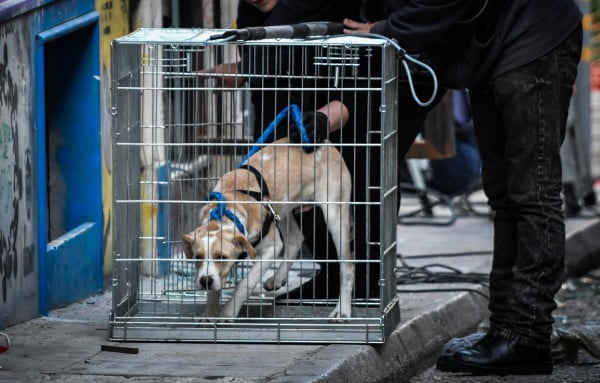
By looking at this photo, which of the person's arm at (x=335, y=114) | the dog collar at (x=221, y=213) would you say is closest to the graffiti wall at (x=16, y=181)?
the dog collar at (x=221, y=213)

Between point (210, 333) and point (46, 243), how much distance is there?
3.11 ft

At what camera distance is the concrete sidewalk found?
13.0 ft

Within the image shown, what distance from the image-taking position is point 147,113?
5.81 metres

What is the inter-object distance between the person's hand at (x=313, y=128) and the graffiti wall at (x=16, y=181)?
108cm

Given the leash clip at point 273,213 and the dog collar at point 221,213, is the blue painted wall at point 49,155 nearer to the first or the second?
the dog collar at point 221,213

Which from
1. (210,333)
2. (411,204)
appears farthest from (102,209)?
(411,204)

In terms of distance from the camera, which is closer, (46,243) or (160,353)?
(160,353)

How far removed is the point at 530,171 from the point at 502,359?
2.43ft

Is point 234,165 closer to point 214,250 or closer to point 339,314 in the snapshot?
point 214,250

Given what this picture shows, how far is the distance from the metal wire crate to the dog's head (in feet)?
0.33

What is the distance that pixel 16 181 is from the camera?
4719 millimetres

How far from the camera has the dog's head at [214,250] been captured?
4438mm

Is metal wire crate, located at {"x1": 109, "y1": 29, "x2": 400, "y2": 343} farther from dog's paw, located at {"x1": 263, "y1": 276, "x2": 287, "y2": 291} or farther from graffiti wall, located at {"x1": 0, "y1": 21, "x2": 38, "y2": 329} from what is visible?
graffiti wall, located at {"x1": 0, "y1": 21, "x2": 38, "y2": 329}

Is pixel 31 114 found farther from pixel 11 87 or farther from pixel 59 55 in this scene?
pixel 59 55
